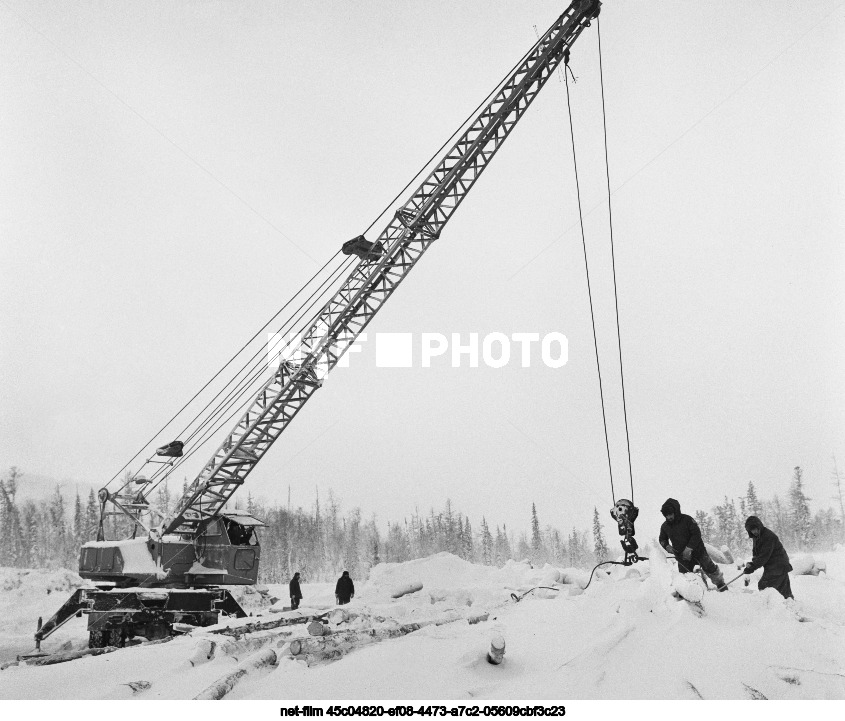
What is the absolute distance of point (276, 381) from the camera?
43.1 ft

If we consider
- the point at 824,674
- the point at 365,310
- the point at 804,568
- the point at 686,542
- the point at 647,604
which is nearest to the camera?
the point at 824,674

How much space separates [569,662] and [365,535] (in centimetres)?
2278

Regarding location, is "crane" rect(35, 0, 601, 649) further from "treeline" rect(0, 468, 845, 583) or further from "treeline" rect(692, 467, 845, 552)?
"treeline" rect(692, 467, 845, 552)

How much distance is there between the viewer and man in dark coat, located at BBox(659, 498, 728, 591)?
24.1 ft

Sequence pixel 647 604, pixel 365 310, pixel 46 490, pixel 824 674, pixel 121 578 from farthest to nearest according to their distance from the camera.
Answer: pixel 46 490 → pixel 365 310 → pixel 121 578 → pixel 647 604 → pixel 824 674

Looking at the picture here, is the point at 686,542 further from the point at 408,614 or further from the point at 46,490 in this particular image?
the point at 46,490

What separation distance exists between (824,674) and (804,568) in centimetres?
353

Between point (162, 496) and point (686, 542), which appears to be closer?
point (686, 542)

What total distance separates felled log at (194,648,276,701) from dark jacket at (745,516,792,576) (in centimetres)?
522

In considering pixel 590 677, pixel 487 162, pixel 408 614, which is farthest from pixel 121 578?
pixel 487 162

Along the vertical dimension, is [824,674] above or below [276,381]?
below

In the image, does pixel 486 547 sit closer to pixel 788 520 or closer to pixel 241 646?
pixel 788 520

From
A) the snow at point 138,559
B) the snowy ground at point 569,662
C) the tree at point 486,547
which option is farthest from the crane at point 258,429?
the tree at point 486,547
